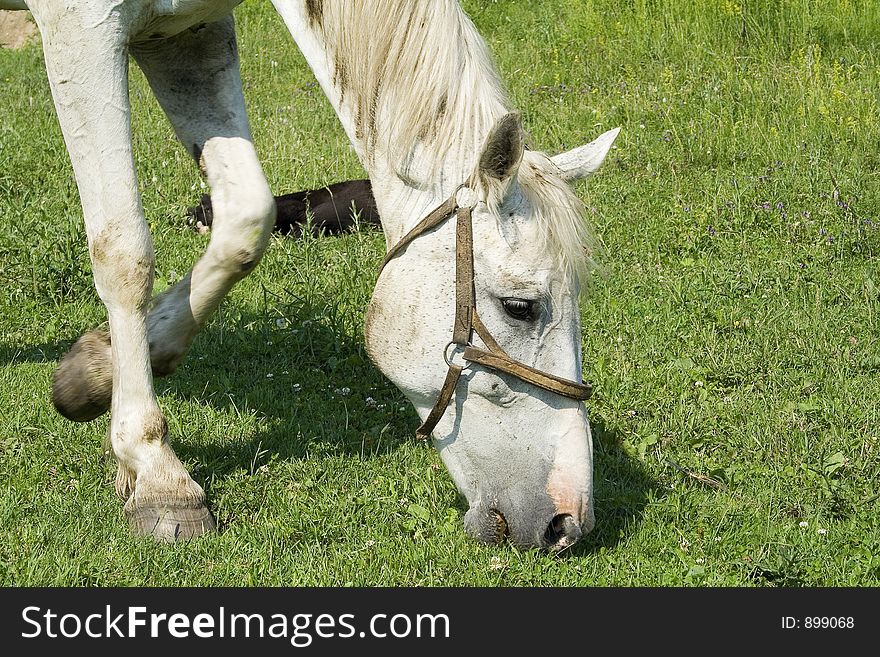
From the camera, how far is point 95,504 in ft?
12.5

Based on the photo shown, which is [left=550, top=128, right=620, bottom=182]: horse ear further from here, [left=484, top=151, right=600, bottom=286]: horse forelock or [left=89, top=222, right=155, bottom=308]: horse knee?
[left=89, top=222, right=155, bottom=308]: horse knee

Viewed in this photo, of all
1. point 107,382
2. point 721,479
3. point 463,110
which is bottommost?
point 721,479

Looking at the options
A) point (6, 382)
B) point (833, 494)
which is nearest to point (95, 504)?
point (6, 382)

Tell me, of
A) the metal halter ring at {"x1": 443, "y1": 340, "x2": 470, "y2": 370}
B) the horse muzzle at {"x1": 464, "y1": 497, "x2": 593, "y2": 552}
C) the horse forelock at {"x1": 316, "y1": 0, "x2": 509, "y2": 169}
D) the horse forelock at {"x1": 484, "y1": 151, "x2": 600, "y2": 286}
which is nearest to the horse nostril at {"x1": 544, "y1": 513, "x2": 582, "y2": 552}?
the horse muzzle at {"x1": 464, "y1": 497, "x2": 593, "y2": 552}

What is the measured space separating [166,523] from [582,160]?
1.83 m

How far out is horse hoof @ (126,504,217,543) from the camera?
3.56m

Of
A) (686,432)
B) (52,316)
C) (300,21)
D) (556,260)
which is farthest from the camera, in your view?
(52,316)

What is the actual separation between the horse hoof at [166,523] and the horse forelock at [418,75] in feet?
4.48

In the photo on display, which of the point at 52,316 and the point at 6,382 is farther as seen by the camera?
the point at 52,316

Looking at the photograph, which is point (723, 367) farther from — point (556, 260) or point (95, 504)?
point (95, 504)

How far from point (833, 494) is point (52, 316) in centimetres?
398

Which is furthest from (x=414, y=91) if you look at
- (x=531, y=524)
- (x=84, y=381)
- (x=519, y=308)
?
(x=84, y=381)

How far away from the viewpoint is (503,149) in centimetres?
312

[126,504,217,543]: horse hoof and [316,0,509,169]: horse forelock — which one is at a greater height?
[316,0,509,169]: horse forelock
